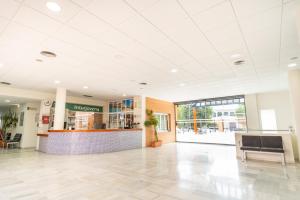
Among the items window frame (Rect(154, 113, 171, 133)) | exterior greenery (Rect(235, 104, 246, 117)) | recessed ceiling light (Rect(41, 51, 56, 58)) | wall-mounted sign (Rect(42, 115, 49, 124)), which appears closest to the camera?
recessed ceiling light (Rect(41, 51, 56, 58))

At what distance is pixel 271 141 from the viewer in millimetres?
5789

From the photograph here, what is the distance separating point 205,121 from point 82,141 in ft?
31.2

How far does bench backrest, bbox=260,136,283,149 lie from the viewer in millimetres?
5621

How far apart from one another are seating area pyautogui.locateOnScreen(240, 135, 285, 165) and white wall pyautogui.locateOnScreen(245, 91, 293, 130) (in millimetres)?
4246

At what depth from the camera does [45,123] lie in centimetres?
930

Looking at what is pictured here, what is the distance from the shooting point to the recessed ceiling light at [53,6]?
8.17 feet

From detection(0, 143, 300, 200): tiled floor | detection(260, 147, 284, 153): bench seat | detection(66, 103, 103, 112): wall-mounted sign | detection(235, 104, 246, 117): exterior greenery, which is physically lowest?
detection(0, 143, 300, 200): tiled floor

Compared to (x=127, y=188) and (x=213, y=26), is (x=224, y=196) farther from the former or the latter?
(x=213, y=26)

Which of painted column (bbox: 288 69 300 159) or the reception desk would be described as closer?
painted column (bbox: 288 69 300 159)

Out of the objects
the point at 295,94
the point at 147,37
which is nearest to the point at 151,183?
the point at 147,37

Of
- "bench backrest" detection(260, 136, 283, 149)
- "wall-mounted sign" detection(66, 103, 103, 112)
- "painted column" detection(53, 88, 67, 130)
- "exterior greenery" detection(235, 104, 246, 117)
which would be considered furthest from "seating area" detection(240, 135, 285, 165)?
"wall-mounted sign" detection(66, 103, 103, 112)

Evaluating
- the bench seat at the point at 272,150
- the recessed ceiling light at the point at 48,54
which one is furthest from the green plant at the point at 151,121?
the recessed ceiling light at the point at 48,54

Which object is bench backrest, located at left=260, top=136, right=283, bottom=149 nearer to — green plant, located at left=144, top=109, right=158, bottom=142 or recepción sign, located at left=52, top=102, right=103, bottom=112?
green plant, located at left=144, top=109, right=158, bottom=142

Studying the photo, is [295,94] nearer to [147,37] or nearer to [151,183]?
[147,37]
